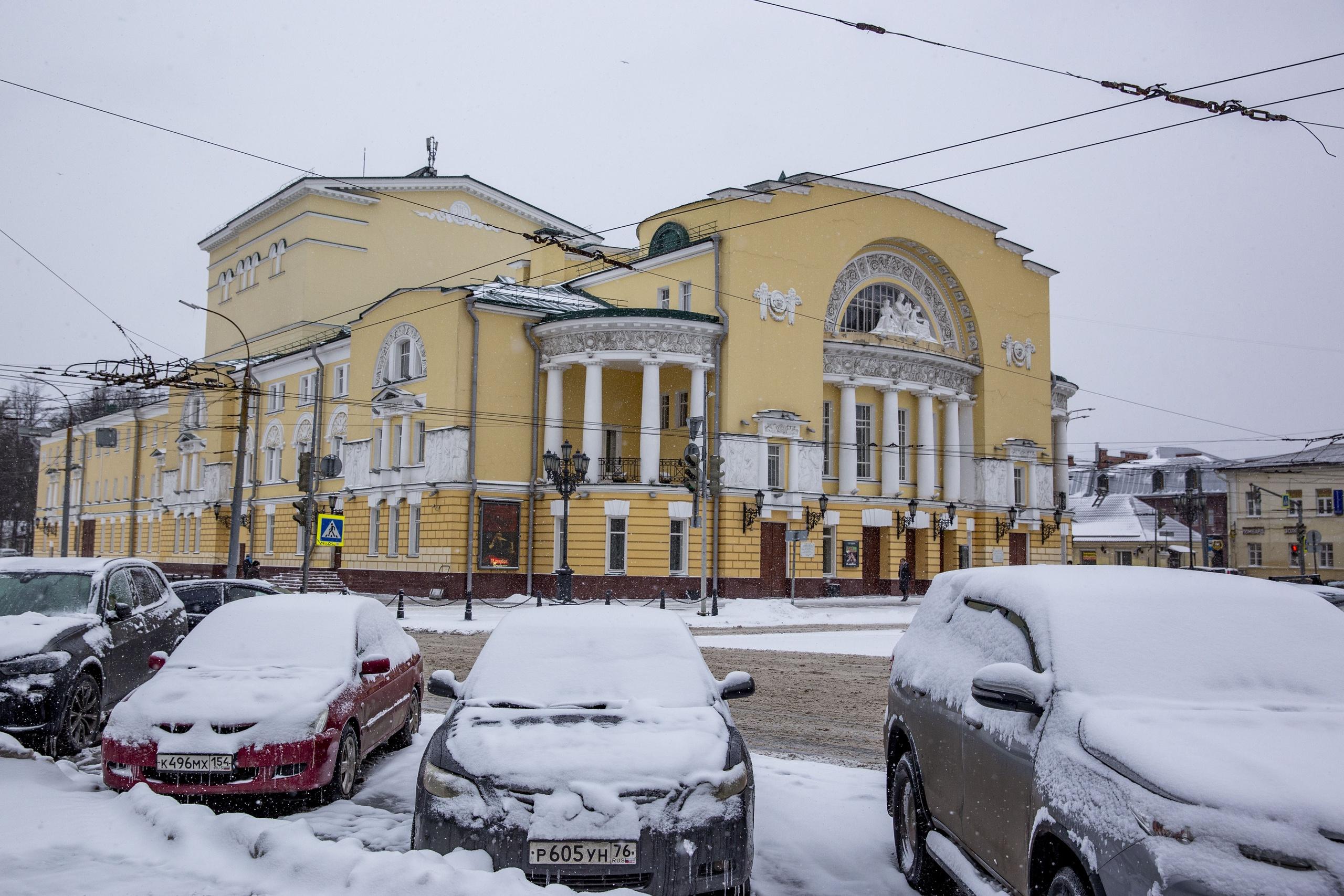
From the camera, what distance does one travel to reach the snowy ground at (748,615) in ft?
90.0

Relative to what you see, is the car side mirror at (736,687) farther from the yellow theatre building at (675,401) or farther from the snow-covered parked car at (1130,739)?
the yellow theatre building at (675,401)

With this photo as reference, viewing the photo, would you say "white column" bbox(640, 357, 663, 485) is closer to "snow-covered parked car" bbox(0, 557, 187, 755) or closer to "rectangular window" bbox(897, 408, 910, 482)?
"rectangular window" bbox(897, 408, 910, 482)

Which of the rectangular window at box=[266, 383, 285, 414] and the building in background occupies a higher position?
the rectangular window at box=[266, 383, 285, 414]

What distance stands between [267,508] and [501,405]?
17.9 metres

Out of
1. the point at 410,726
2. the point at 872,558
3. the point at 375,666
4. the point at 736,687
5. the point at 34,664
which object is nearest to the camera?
the point at 736,687

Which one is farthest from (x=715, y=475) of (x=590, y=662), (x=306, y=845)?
(x=306, y=845)

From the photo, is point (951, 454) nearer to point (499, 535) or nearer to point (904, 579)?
point (904, 579)

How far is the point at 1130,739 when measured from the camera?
3.82m

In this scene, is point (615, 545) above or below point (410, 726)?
above

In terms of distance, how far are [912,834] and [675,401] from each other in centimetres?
3257

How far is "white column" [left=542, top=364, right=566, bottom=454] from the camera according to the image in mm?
36500

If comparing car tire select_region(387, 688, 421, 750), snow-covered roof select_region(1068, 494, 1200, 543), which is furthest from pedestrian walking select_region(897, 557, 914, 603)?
snow-covered roof select_region(1068, 494, 1200, 543)

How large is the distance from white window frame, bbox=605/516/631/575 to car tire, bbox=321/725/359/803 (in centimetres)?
2626

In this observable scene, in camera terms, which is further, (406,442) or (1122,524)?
(1122,524)
